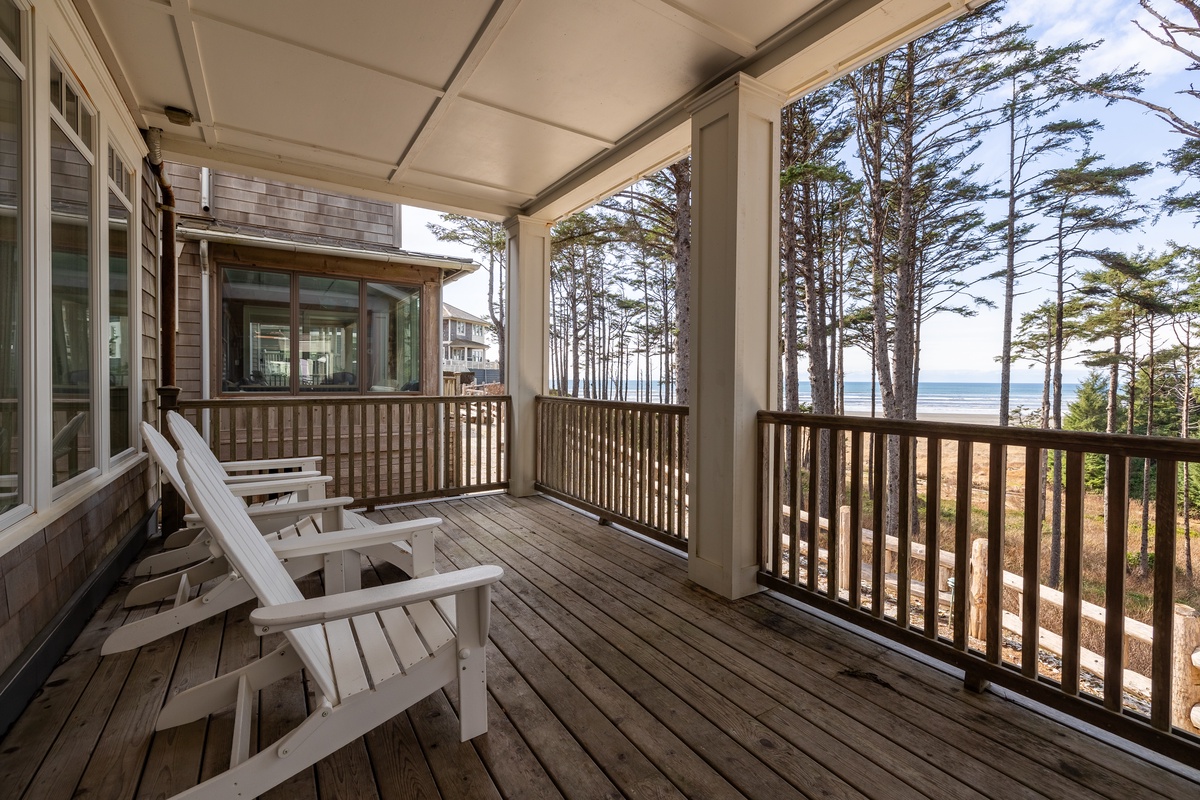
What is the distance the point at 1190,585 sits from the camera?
32.6 feet

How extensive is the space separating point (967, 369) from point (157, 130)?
51.8 meters

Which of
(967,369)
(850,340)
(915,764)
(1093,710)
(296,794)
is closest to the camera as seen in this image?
(296,794)

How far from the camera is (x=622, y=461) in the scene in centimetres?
396

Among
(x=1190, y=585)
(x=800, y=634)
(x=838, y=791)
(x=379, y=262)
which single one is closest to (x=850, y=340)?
(x=1190, y=585)

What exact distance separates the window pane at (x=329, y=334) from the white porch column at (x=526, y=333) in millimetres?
2414

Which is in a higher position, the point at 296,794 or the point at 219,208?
the point at 219,208

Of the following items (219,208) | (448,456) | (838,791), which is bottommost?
(838,791)

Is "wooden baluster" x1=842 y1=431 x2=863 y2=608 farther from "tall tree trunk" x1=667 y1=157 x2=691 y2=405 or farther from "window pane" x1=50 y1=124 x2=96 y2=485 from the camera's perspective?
"tall tree trunk" x1=667 y1=157 x2=691 y2=405

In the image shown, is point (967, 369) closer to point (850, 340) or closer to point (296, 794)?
point (850, 340)

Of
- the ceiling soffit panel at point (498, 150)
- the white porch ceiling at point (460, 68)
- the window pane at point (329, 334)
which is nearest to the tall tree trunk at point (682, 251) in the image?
the ceiling soffit panel at point (498, 150)

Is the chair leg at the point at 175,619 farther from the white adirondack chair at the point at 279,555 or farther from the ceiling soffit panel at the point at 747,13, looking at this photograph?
the ceiling soffit panel at the point at 747,13

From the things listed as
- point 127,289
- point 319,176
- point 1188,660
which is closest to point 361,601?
point 127,289

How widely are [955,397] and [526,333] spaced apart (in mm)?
40201

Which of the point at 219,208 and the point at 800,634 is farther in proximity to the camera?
the point at 219,208
